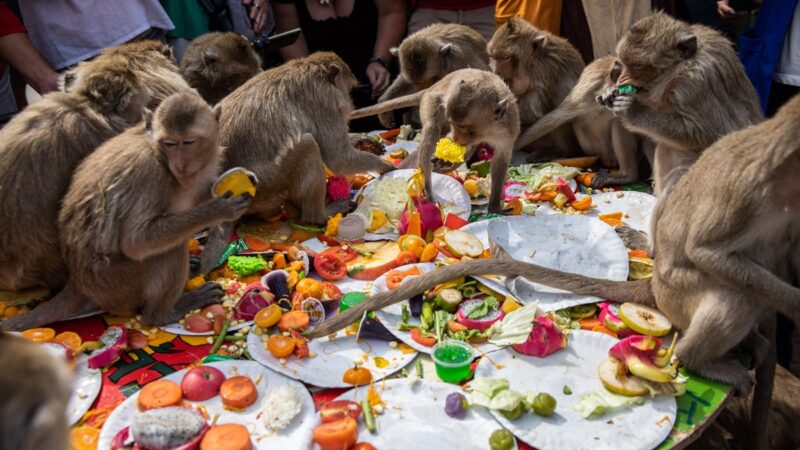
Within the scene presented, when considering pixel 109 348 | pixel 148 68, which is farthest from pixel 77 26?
pixel 109 348

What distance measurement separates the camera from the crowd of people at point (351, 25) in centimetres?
616

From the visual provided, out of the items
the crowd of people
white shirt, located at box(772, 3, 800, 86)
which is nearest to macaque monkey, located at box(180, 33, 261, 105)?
the crowd of people

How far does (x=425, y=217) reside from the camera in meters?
5.35

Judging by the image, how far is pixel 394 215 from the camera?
5.64m

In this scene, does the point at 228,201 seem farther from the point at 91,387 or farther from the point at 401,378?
the point at 401,378

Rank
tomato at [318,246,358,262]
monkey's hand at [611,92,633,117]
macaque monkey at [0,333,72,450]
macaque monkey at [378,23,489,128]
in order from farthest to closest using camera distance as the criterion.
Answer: macaque monkey at [378,23,489,128] → monkey's hand at [611,92,633,117] → tomato at [318,246,358,262] → macaque monkey at [0,333,72,450]

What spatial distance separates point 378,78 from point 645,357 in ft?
19.8

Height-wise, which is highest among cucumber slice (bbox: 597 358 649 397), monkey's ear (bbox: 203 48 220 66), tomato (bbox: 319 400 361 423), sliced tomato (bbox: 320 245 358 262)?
monkey's ear (bbox: 203 48 220 66)

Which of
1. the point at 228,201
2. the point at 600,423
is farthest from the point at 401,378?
the point at 228,201

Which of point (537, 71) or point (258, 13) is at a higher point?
point (258, 13)

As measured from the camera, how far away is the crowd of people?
243 inches

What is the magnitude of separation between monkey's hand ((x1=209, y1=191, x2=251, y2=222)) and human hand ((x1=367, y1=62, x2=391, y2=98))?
15.1 ft

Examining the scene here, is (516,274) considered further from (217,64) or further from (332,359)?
(217,64)

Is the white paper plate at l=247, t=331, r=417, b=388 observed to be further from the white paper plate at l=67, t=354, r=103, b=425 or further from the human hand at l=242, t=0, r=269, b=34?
the human hand at l=242, t=0, r=269, b=34
